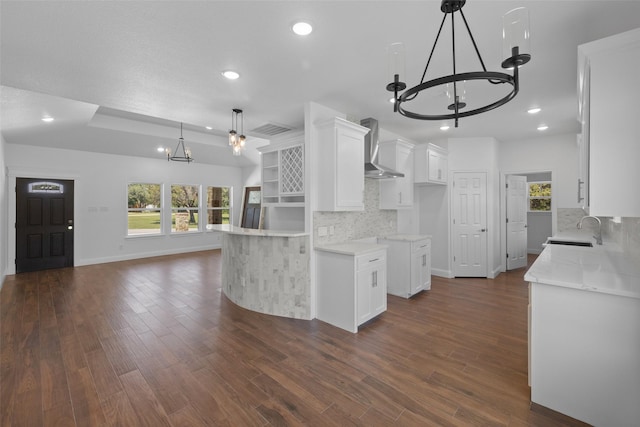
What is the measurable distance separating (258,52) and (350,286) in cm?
250

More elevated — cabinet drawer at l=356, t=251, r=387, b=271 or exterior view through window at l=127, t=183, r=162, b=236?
exterior view through window at l=127, t=183, r=162, b=236

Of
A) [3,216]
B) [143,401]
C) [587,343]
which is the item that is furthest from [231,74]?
[3,216]

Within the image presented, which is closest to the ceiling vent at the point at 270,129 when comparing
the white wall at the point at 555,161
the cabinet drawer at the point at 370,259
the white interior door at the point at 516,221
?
the cabinet drawer at the point at 370,259

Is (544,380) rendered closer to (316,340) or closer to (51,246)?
(316,340)

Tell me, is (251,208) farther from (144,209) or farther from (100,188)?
(100,188)

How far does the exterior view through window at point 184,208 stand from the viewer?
27.4ft

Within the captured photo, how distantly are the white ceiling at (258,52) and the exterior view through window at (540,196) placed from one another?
15.1 feet

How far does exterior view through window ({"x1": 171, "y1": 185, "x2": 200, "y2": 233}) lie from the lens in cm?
835

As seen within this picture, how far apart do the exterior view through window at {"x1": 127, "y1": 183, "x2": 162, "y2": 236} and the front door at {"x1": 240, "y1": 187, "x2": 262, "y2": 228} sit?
243cm

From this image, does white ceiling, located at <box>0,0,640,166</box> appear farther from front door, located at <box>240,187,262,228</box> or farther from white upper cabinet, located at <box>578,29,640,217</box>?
front door, located at <box>240,187,262,228</box>

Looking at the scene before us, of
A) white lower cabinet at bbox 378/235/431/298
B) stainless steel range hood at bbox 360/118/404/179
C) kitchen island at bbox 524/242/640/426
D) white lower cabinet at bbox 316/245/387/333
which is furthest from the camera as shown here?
white lower cabinet at bbox 378/235/431/298

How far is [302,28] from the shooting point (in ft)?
6.85

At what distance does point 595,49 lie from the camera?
1755mm

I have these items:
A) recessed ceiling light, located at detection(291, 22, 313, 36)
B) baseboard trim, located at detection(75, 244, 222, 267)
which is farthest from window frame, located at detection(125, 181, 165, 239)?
recessed ceiling light, located at detection(291, 22, 313, 36)
